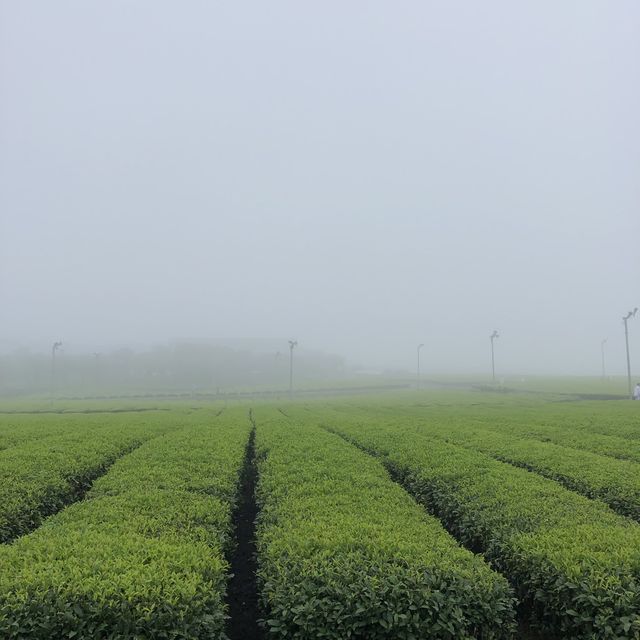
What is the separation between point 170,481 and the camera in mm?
8633

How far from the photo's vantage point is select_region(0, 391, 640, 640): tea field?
173 inches

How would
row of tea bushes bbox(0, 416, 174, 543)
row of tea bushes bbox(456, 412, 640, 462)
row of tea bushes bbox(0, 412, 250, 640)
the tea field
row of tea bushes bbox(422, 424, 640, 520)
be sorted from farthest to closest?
1. row of tea bushes bbox(456, 412, 640, 462)
2. row of tea bushes bbox(422, 424, 640, 520)
3. row of tea bushes bbox(0, 416, 174, 543)
4. the tea field
5. row of tea bushes bbox(0, 412, 250, 640)

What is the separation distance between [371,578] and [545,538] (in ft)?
8.65

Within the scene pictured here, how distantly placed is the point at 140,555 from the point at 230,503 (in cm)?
301

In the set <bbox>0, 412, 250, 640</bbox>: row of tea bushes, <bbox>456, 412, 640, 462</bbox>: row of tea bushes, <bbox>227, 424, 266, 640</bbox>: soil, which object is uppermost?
<bbox>0, 412, 250, 640</bbox>: row of tea bushes

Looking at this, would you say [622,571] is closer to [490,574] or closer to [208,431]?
[490,574]

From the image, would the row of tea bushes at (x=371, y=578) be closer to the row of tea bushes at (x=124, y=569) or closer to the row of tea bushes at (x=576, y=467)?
the row of tea bushes at (x=124, y=569)

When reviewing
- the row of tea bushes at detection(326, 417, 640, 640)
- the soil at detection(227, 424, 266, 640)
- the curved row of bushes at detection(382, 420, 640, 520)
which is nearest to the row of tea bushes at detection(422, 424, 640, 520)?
the curved row of bushes at detection(382, 420, 640, 520)

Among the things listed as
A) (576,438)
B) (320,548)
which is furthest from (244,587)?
(576,438)

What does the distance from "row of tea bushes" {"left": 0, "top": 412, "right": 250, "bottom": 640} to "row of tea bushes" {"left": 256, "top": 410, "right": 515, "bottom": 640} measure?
69 centimetres

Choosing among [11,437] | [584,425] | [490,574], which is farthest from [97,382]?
[490,574]

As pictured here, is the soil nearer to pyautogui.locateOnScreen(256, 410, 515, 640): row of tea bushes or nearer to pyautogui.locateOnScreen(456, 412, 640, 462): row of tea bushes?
pyautogui.locateOnScreen(256, 410, 515, 640): row of tea bushes

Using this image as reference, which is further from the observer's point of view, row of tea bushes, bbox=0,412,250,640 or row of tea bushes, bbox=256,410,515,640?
row of tea bushes, bbox=256,410,515,640

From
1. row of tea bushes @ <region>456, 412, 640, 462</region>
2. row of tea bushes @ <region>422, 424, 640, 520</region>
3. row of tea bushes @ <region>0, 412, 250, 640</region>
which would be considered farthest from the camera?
row of tea bushes @ <region>456, 412, 640, 462</region>
